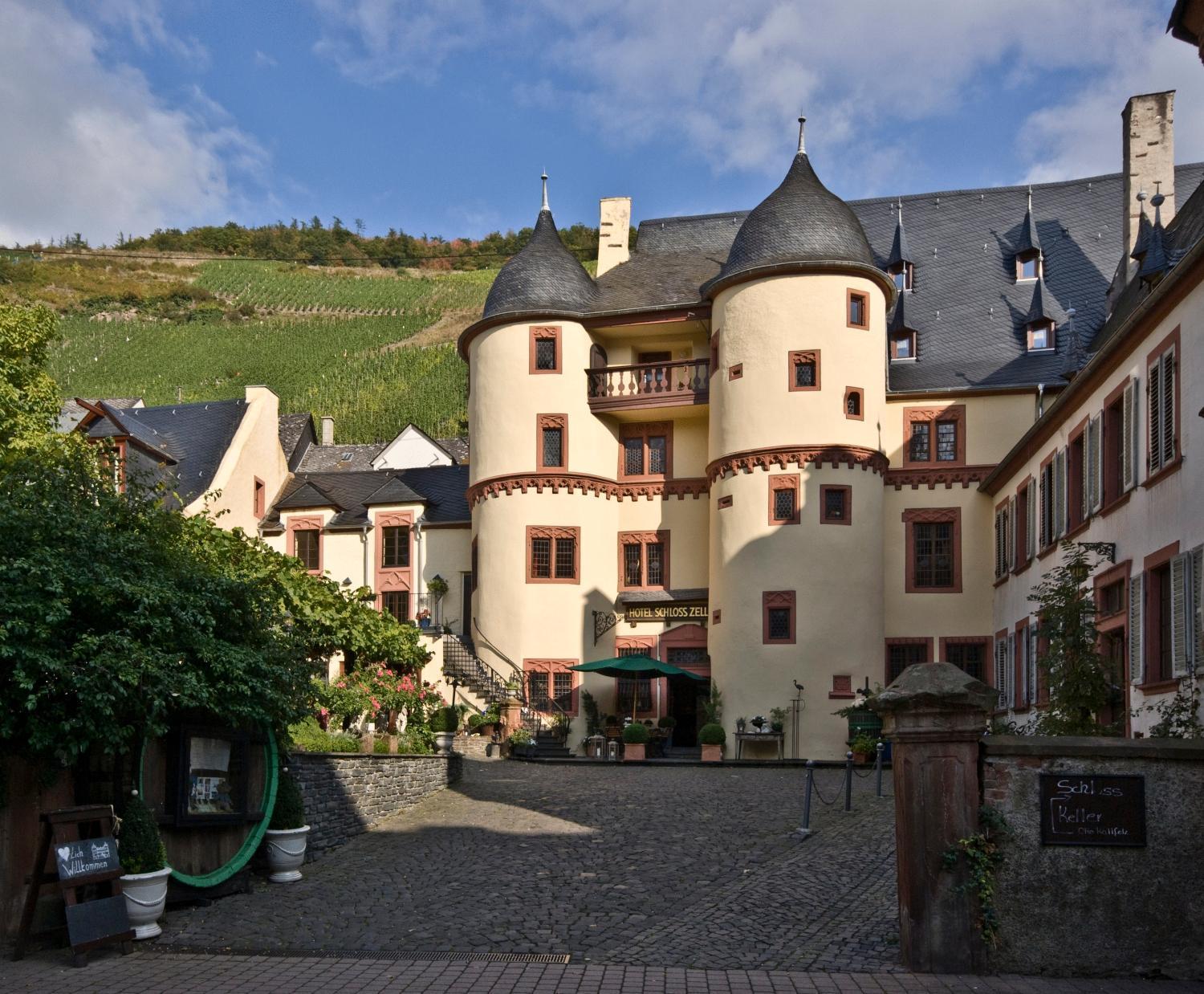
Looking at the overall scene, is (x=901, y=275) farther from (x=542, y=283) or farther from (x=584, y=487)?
(x=584, y=487)

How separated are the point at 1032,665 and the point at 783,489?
818 centimetres

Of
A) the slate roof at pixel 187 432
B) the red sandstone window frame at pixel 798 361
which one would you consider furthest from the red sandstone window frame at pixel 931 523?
the slate roof at pixel 187 432

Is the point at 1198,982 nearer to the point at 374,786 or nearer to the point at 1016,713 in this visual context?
the point at 374,786

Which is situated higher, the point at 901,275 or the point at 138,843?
the point at 901,275

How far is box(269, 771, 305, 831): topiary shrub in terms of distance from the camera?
1614 centimetres

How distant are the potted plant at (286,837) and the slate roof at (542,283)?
23855 millimetres

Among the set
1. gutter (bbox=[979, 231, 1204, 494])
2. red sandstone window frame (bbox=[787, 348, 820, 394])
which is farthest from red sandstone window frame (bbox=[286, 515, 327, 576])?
A: gutter (bbox=[979, 231, 1204, 494])

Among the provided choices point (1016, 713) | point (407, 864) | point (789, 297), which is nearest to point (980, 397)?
point (789, 297)

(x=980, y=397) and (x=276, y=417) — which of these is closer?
(x=980, y=397)

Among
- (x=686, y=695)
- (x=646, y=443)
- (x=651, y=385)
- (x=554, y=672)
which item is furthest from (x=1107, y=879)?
(x=646, y=443)

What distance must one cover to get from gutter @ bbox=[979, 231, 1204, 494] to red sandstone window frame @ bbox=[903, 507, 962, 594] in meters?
2.28

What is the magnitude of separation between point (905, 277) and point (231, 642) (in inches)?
1215

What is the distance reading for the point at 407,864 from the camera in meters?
17.0

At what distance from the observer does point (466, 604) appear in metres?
41.3
